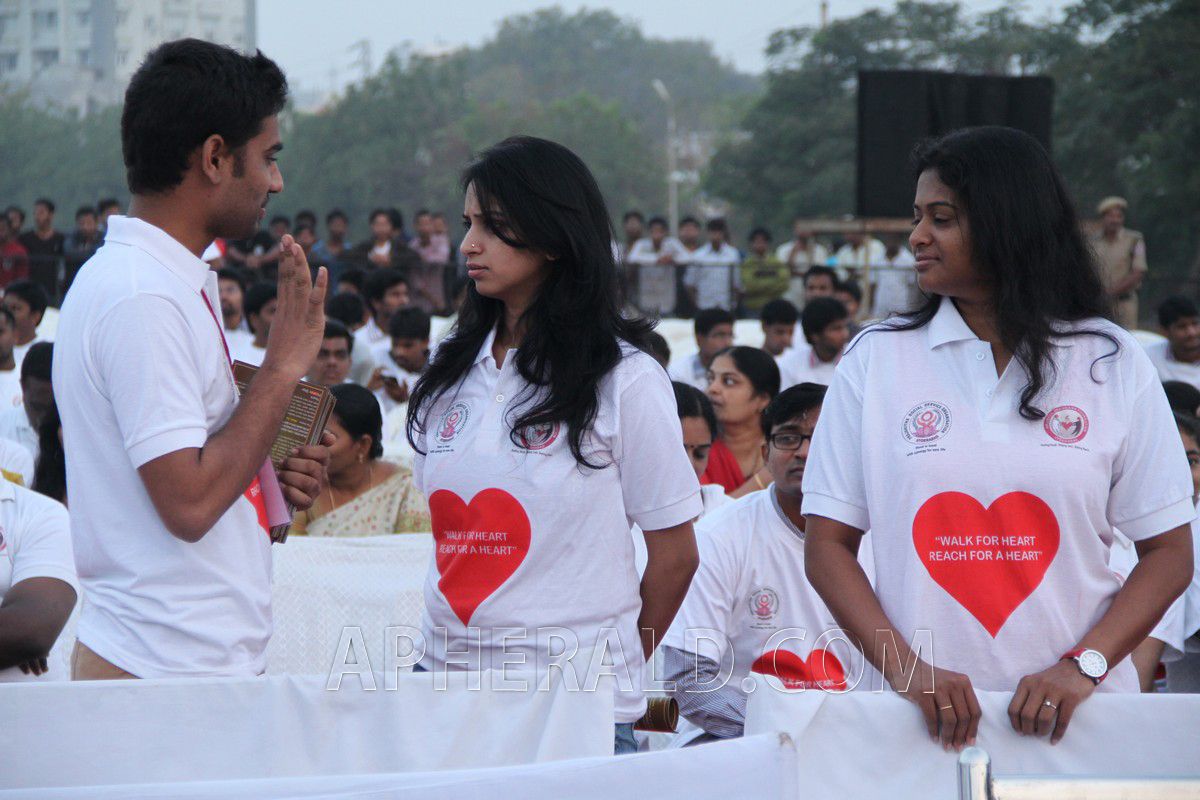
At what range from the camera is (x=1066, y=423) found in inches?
104

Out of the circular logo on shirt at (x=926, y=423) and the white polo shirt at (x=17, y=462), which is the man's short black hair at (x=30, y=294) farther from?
the circular logo on shirt at (x=926, y=423)

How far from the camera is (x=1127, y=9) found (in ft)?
85.2

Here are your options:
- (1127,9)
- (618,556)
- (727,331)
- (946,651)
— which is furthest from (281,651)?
(1127,9)

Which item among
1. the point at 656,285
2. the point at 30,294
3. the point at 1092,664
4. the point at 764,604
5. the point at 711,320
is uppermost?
the point at 656,285

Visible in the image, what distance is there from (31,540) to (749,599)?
1742 mm

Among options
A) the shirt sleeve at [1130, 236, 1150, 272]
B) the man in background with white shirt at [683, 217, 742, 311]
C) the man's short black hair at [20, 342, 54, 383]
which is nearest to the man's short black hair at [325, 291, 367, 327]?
the man's short black hair at [20, 342, 54, 383]

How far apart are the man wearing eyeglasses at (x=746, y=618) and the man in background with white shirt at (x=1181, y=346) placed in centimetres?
576

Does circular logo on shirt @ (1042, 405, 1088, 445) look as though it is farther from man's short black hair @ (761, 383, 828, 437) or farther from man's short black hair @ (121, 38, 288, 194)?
man's short black hair @ (761, 383, 828, 437)

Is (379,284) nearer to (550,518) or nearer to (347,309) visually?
(347,309)

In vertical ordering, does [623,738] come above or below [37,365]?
below

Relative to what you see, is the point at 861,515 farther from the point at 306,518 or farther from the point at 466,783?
the point at 306,518

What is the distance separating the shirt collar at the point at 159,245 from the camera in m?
2.49

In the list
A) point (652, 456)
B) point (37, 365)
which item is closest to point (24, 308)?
point (37, 365)

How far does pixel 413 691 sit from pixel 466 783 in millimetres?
410
